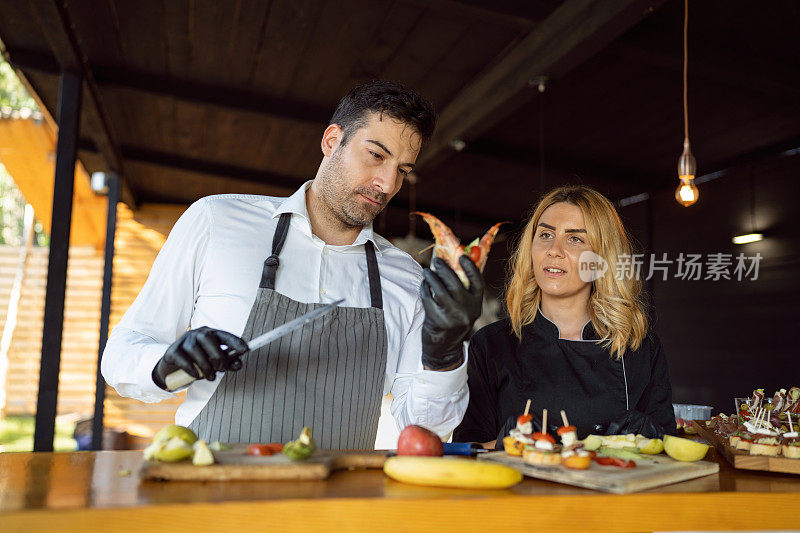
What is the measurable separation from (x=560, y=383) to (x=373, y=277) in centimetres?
75

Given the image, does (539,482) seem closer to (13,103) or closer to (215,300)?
(215,300)

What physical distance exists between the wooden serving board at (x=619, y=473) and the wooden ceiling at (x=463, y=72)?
2.08m

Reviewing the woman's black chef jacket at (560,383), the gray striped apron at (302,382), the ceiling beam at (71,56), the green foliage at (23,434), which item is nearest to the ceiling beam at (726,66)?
the woman's black chef jacket at (560,383)

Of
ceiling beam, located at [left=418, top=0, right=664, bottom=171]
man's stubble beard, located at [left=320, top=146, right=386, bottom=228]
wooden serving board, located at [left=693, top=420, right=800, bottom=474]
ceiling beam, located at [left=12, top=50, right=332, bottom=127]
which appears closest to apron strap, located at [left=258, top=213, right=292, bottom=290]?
man's stubble beard, located at [left=320, top=146, right=386, bottom=228]

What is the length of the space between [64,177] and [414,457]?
145 inches

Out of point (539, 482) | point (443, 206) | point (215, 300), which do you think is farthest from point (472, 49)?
point (443, 206)

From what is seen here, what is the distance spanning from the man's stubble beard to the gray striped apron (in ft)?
0.76

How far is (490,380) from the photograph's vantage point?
2445mm

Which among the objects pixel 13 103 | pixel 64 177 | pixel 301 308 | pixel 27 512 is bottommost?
pixel 27 512

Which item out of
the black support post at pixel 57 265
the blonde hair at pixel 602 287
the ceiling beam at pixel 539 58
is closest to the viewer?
the blonde hair at pixel 602 287

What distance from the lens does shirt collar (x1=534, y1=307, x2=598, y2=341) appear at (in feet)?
8.22

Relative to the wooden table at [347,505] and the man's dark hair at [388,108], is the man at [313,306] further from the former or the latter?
the wooden table at [347,505]

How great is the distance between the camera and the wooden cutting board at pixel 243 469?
1.37m

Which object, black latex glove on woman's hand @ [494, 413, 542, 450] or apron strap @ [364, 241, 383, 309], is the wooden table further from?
apron strap @ [364, 241, 383, 309]
